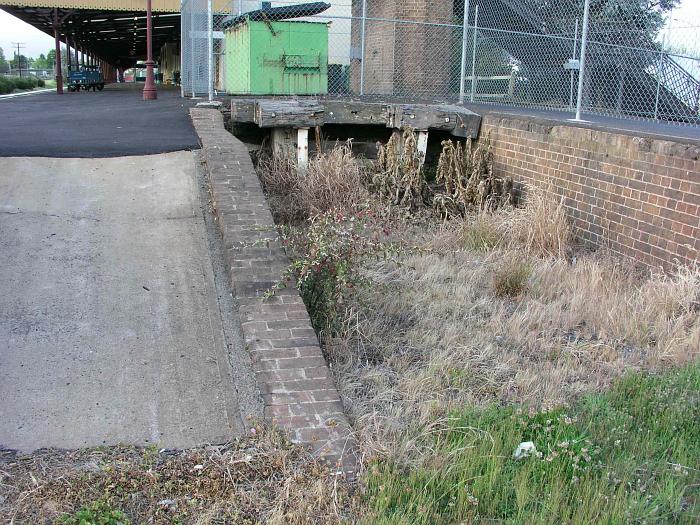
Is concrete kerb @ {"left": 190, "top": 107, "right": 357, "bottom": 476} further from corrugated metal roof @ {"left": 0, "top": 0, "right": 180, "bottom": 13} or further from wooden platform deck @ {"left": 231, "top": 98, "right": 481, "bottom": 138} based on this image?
corrugated metal roof @ {"left": 0, "top": 0, "right": 180, "bottom": 13}

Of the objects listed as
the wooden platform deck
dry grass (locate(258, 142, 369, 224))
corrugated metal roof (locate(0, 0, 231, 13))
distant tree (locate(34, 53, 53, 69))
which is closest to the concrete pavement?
dry grass (locate(258, 142, 369, 224))

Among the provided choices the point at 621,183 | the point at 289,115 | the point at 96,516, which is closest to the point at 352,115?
the point at 289,115

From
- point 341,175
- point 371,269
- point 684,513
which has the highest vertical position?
point 341,175

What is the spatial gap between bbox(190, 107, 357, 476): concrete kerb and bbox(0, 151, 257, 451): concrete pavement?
0.18 meters

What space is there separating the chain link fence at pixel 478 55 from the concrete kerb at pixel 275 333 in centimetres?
635

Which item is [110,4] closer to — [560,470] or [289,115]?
[289,115]

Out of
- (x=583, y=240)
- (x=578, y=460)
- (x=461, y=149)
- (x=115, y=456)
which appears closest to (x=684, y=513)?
(x=578, y=460)

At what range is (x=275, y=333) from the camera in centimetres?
421

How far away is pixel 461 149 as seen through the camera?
990 centimetres

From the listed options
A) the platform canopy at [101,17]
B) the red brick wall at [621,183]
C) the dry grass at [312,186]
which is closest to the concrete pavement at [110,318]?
the dry grass at [312,186]

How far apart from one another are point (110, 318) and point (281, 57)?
911 cm

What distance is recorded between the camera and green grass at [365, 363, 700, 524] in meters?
3.02

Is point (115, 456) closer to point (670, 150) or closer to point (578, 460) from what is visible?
point (578, 460)

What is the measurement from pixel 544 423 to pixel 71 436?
7.94ft
